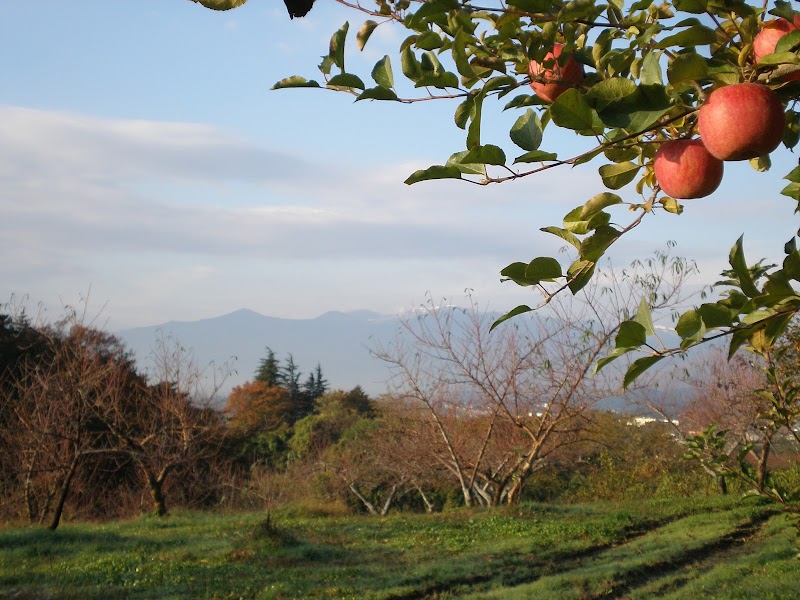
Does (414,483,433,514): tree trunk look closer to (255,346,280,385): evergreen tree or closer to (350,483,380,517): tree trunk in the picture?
(350,483,380,517): tree trunk

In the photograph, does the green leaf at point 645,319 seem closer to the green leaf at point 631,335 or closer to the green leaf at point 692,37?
the green leaf at point 631,335

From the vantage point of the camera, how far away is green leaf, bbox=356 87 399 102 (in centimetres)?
91

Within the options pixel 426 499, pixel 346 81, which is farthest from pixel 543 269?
pixel 426 499

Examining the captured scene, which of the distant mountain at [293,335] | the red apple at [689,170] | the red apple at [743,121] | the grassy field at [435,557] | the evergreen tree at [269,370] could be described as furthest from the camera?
the distant mountain at [293,335]

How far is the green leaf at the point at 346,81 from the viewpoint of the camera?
921 mm

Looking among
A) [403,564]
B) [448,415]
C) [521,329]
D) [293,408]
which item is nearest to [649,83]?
[403,564]

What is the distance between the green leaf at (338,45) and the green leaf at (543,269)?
360 millimetres

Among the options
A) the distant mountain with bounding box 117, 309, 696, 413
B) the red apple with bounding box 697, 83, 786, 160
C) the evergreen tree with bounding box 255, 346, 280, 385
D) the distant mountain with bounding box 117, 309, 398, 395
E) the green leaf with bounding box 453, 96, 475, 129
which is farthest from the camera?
the distant mountain with bounding box 117, 309, 398, 395

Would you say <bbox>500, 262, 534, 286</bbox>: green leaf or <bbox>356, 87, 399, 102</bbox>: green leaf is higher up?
<bbox>356, 87, 399, 102</bbox>: green leaf

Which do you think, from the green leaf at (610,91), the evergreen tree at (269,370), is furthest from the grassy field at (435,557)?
the evergreen tree at (269,370)

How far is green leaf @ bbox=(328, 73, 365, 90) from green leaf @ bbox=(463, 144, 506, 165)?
200mm

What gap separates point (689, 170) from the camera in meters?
0.81

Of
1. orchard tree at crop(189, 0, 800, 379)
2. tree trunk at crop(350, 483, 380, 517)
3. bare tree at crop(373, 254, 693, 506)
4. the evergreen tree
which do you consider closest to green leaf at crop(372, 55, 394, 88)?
orchard tree at crop(189, 0, 800, 379)

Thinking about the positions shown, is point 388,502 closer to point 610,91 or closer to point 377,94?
point 377,94
